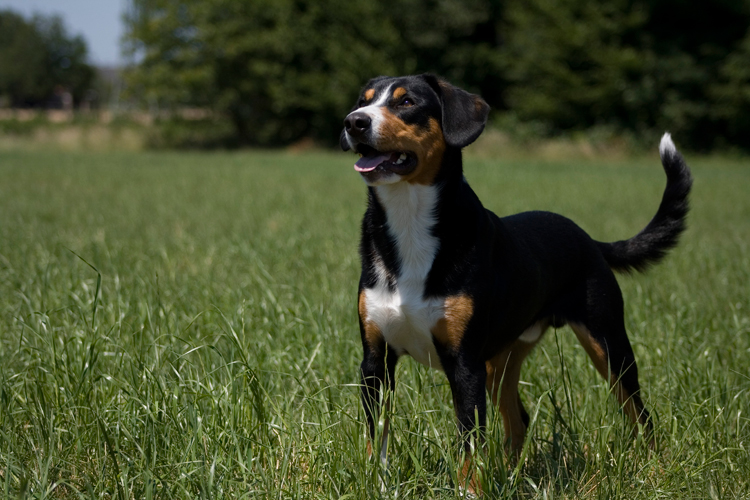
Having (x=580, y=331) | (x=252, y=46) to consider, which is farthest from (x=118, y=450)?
(x=252, y=46)

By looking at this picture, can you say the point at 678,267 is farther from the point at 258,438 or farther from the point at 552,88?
the point at 552,88

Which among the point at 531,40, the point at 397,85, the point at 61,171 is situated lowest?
the point at 61,171

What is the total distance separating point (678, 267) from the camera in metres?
6.72

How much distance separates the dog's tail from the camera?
3600 mm

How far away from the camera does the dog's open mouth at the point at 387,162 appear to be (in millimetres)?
2658

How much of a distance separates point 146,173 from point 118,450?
17.4 metres

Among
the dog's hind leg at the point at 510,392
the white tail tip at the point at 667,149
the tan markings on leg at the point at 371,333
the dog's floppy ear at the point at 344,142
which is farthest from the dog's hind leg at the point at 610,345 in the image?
the dog's floppy ear at the point at 344,142

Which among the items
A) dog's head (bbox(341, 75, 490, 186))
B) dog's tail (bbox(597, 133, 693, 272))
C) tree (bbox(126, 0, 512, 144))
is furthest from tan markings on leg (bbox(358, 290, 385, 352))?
tree (bbox(126, 0, 512, 144))

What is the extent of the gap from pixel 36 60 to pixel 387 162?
8466cm

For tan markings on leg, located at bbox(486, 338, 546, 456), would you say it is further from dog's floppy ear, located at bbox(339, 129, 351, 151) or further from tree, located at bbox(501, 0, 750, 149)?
tree, located at bbox(501, 0, 750, 149)

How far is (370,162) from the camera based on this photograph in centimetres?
268

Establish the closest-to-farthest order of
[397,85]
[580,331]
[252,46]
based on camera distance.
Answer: [397,85] → [580,331] → [252,46]

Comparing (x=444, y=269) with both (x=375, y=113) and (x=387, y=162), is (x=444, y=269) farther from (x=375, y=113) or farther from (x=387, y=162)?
(x=375, y=113)

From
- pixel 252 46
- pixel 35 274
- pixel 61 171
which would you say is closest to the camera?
pixel 35 274
